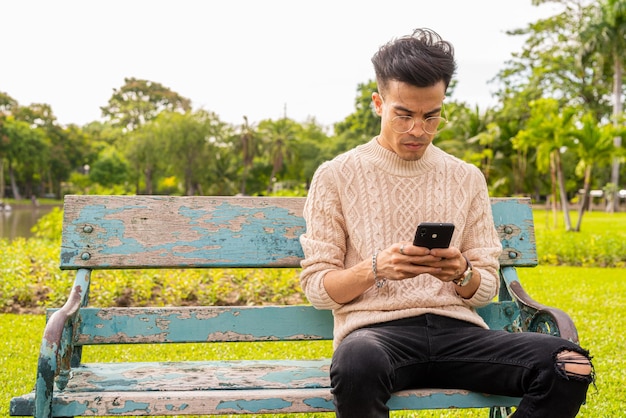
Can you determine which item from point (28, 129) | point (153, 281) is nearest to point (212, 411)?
point (153, 281)

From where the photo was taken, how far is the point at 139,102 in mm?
64188

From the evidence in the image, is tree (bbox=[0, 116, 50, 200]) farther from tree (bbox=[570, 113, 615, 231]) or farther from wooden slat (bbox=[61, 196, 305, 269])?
wooden slat (bbox=[61, 196, 305, 269])

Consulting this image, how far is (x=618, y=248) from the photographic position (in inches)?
434

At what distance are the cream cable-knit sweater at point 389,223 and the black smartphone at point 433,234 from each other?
32 cm

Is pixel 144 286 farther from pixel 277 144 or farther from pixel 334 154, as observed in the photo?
pixel 277 144

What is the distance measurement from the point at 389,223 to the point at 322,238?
26cm

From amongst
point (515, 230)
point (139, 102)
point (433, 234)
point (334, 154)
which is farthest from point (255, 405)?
point (139, 102)

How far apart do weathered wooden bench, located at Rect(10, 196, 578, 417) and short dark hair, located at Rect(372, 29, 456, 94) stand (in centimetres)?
77

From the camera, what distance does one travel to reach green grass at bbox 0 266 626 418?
3.76 meters

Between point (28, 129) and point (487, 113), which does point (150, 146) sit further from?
point (487, 113)

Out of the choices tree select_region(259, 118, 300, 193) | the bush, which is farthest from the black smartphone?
tree select_region(259, 118, 300, 193)

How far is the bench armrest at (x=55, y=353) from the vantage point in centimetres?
202

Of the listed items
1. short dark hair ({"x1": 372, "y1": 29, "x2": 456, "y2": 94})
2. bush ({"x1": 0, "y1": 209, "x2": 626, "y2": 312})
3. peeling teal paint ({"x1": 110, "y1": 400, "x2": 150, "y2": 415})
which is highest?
short dark hair ({"x1": 372, "y1": 29, "x2": 456, "y2": 94})

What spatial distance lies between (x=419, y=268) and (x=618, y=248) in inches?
397
